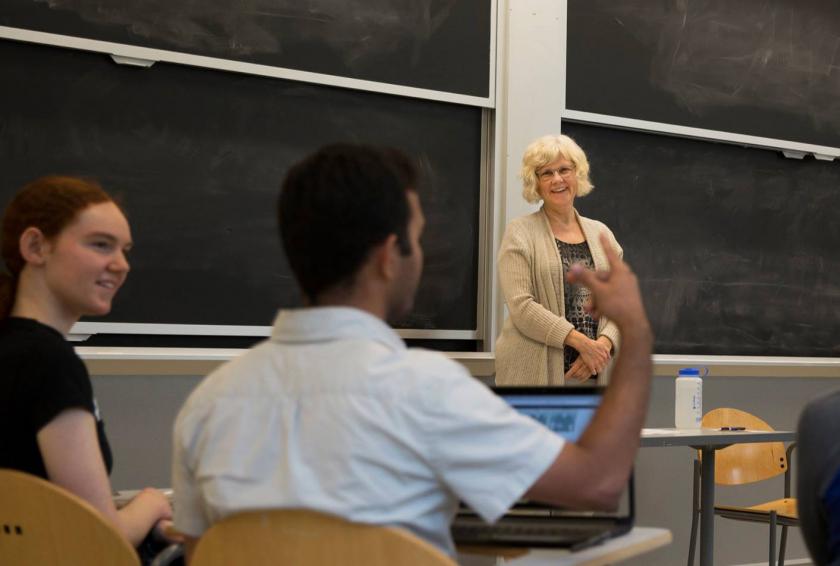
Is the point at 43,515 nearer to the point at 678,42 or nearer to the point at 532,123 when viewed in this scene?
the point at 532,123

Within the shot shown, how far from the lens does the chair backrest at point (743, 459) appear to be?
13.8 ft

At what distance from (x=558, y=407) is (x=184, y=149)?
7.96 feet

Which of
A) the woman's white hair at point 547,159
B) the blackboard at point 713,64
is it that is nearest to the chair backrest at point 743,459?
the woman's white hair at point 547,159

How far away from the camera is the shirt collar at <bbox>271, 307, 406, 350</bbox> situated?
4.00 feet

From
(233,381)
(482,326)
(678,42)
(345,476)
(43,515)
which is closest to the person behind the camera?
(345,476)

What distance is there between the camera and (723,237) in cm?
511

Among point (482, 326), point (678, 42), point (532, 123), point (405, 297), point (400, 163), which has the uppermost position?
point (678, 42)

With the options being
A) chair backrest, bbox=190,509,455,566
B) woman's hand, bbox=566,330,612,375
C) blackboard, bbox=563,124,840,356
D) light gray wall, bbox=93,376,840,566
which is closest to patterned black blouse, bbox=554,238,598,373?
woman's hand, bbox=566,330,612,375

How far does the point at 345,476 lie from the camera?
1133 millimetres

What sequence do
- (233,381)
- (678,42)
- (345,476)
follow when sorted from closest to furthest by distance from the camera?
(345,476) < (233,381) < (678,42)

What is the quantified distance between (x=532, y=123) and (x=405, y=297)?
329 cm

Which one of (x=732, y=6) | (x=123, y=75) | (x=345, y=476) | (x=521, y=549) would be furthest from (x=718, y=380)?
(x=345, y=476)

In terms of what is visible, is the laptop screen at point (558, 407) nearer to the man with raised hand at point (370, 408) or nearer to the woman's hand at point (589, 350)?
the man with raised hand at point (370, 408)

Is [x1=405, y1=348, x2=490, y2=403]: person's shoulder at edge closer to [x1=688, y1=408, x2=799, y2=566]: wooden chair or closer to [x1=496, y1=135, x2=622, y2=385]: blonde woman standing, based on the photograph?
[x1=496, y1=135, x2=622, y2=385]: blonde woman standing
